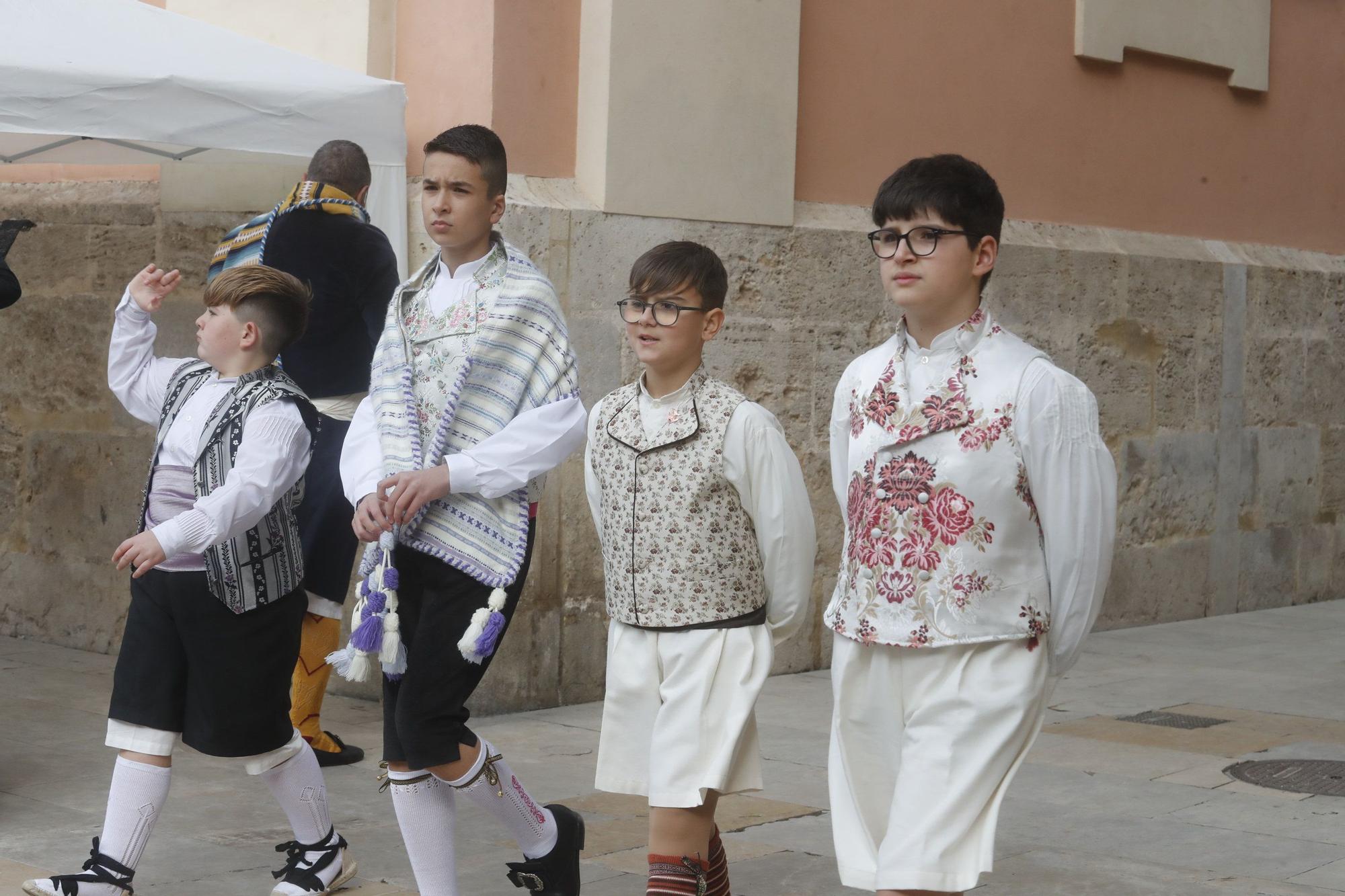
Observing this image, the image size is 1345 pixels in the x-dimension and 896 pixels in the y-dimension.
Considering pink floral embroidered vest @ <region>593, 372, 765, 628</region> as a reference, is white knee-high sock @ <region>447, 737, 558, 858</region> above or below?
below

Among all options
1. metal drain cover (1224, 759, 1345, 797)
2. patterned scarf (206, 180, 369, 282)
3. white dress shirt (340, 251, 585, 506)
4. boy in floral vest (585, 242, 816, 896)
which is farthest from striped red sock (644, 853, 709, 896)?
patterned scarf (206, 180, 369, 282)

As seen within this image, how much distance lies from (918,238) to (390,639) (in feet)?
4.45

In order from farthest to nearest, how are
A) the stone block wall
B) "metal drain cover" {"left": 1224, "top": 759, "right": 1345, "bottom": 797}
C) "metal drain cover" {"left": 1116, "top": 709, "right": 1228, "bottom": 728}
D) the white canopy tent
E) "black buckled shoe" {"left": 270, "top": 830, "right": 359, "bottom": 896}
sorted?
the stone block wall, "metal drain cover" {"left": 1116, "top": 709, "right": 1228, "bottom": 728}, "metal drain cover" {"left": 1224, "top": 759, "right": 1345, "bottom": 797}, the white canopy tent, "black buckled shoe" {"left": 270, "top": 830, "right": 359, "bottom": 896}

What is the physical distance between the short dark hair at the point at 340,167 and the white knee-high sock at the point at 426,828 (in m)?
2.34

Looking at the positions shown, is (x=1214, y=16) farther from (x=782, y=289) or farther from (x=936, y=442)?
(x=936, y=442)

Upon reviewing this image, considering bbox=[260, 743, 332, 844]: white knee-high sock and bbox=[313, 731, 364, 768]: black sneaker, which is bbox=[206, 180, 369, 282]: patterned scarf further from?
bbox=[260, 743, 332, 844]: white knee-high sock

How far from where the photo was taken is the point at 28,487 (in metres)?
7.64

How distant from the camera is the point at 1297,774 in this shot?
213 inches

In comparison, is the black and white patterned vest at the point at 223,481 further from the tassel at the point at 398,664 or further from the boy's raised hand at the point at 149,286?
the tassel at the point at 398,664

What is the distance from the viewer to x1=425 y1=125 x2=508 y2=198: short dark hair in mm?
3688

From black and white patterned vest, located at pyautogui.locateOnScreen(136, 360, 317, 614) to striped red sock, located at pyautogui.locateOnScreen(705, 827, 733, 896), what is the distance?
111 centimetres

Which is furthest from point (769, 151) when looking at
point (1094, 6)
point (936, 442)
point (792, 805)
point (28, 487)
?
point (936, 442)

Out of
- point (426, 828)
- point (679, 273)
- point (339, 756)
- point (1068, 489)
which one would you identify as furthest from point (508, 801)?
point (339, 756)

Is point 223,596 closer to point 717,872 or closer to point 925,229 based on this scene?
point 717,872
